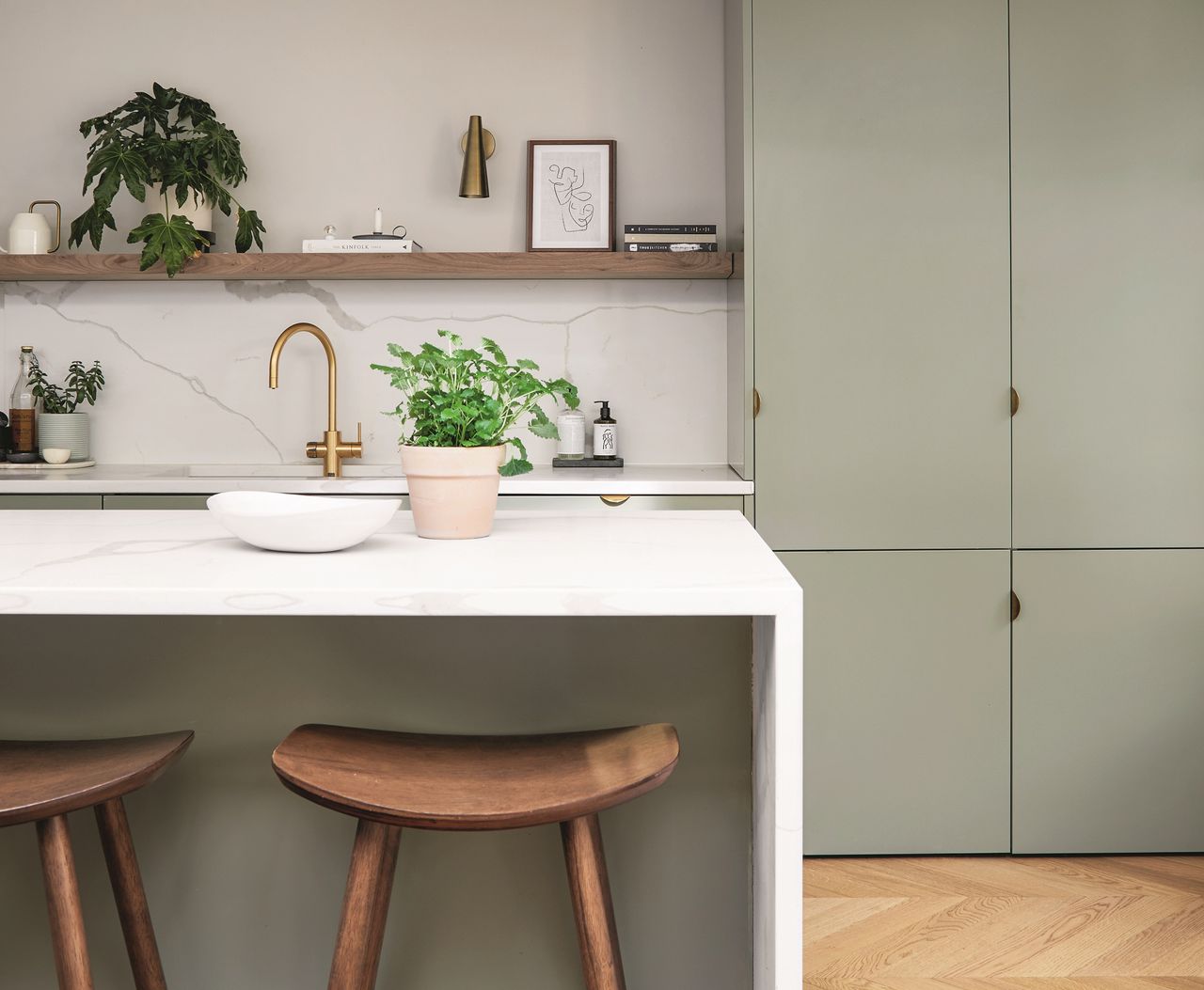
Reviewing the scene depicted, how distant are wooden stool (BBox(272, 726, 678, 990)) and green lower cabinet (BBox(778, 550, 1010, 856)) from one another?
1.33 meters

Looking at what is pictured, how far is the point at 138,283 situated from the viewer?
9.91 feet

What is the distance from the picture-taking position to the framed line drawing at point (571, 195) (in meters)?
2.94

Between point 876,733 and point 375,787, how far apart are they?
1.68 metres

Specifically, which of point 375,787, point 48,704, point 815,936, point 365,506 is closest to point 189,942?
point 48,704

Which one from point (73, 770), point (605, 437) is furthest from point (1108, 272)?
point (73, 770)

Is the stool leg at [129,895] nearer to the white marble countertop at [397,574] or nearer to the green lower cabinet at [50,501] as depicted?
the white marble countertop at [397,574]

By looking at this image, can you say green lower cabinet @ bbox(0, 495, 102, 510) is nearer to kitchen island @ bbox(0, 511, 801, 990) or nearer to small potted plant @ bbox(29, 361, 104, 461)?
small potted plant @ bbox(29, 361, 104, 461)

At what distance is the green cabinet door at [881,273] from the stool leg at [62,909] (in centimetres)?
167

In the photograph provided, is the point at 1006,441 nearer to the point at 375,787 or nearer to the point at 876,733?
the point at 876,733

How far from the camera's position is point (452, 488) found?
52.1 inches

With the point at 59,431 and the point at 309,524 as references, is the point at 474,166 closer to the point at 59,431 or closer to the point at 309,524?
the point at 59,431

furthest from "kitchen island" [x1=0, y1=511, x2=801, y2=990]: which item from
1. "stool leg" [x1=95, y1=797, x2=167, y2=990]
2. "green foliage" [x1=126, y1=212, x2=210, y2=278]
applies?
"green foliage" [x1=126, y1=212, x2=210, y2=278]

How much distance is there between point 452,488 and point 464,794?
1.43ft

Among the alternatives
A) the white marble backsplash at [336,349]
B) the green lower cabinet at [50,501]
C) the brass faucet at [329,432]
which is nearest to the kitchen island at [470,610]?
the green lower cabinet at [50,501]
